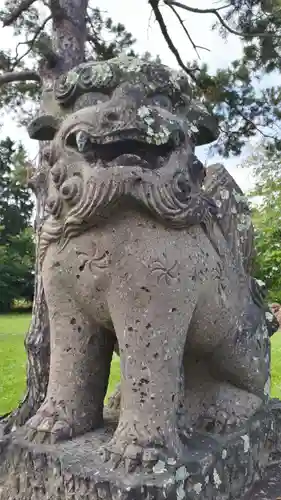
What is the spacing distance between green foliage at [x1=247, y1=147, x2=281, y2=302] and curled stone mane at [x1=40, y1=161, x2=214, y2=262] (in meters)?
8.45

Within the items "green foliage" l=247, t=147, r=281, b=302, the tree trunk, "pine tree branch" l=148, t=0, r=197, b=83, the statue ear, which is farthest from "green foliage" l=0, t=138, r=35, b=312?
the statue ear

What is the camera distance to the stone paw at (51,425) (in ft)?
3.58

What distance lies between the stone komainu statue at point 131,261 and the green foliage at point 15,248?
14560mm

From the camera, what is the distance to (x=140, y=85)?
1.11m

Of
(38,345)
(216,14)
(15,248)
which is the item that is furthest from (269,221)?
(15,248)

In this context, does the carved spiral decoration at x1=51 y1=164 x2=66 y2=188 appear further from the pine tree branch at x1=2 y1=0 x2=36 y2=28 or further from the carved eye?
the pine tree branch at x1=2 y1=0 x2=36 y2=28

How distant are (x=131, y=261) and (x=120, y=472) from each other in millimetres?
394

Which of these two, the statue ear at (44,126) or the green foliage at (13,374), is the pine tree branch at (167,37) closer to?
the green foliage at (13,374)

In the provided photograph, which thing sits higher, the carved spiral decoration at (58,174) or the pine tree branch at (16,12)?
the pine tree branch at (16,12)

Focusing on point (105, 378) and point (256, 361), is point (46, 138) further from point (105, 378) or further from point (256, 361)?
point (256, 361)

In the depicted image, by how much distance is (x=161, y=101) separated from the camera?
1.15 metres

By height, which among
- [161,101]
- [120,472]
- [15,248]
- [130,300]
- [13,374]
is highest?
[15,248]

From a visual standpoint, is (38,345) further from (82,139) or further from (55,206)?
(82,139)

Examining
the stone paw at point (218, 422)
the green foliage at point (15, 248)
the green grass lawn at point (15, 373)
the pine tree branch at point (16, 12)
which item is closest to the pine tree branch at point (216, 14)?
the pine tree branch at point (16, 12)
